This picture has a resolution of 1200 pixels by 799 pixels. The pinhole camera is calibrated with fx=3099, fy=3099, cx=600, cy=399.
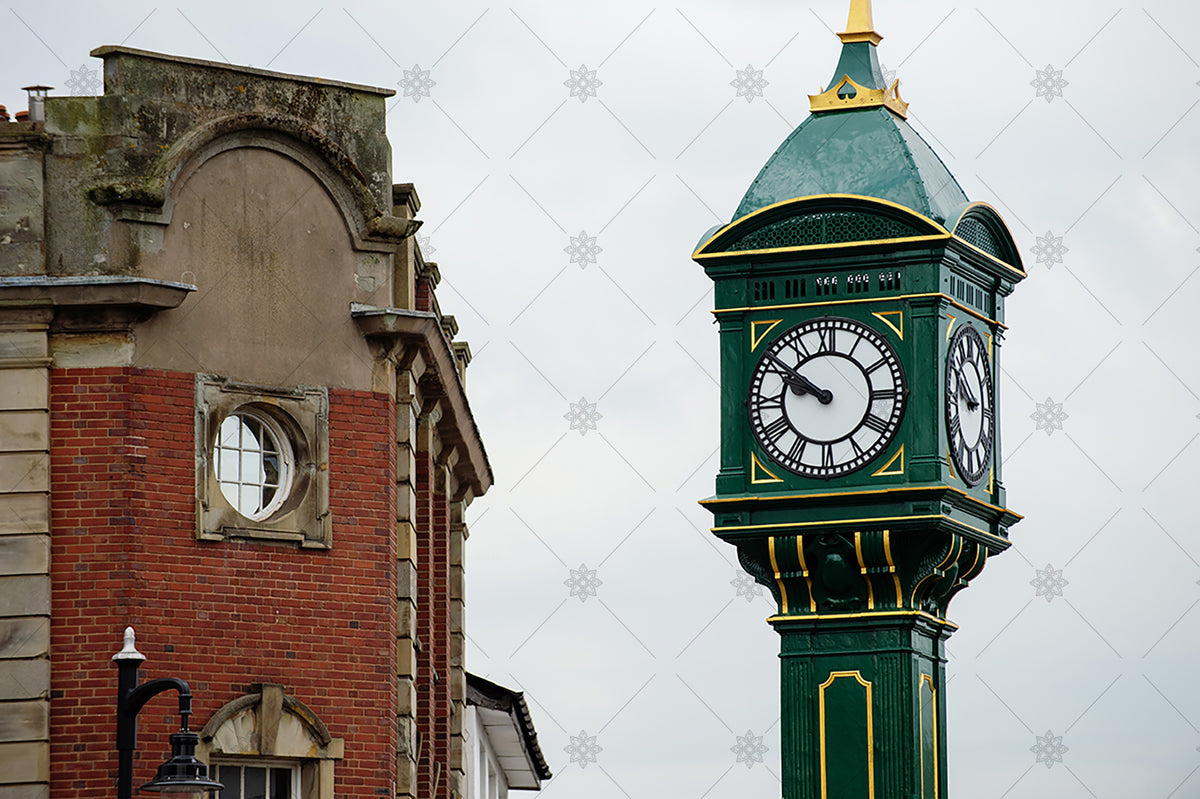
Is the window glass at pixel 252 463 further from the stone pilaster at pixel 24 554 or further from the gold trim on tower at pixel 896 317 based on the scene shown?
the gold trim on tower at pixel 896 317

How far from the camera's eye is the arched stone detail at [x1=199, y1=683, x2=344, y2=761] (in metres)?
29.3

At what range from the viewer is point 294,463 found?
30.4 meters

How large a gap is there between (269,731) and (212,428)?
2.95 m

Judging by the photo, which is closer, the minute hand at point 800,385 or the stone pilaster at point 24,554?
the stone pilaster at point 24,554

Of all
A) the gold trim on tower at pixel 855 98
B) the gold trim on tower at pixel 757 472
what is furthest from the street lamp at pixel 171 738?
the gold trim on tower at pixel 855 98

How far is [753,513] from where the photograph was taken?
4175 cm

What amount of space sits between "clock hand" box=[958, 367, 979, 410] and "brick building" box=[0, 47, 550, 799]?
469 inches

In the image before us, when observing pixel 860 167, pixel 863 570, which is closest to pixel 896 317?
pixel 860 167

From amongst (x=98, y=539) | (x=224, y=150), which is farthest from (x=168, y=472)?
(x=224, y=150)

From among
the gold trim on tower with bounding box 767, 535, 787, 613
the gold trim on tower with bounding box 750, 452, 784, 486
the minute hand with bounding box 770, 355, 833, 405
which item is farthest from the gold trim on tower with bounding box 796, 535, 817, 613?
the minute hand with bounding box 770, 355, 833, 405

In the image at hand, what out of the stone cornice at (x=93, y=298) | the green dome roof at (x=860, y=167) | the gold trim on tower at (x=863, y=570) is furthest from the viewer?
the green dome roof at (x=860, y=167)

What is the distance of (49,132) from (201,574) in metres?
4.53

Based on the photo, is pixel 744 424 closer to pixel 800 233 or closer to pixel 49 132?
pixel 800 233

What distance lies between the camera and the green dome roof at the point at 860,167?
137 feet
